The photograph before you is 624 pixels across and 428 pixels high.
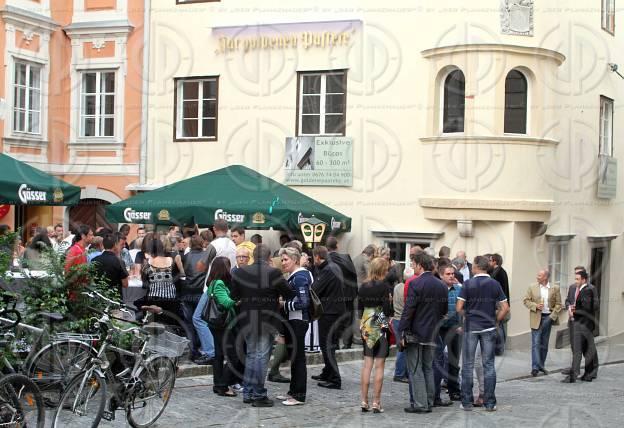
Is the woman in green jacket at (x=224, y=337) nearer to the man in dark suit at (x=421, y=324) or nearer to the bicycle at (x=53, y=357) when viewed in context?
the man in dark suit at (x=421, y=324)

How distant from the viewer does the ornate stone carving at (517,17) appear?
19.4 meters

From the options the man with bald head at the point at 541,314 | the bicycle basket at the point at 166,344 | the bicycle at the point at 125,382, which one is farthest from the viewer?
the man with bald head at the point at 541,314

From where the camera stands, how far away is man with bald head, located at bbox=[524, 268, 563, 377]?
15.8 m

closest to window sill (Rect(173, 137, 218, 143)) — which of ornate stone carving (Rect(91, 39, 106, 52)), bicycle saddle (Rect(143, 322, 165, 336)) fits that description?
ornate stone carving (Rect(91, 39, 106, 52))

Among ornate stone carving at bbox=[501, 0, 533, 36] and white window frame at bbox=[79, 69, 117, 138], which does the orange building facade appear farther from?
ornate stone carving at bbox=[501, 0, 533, 36]

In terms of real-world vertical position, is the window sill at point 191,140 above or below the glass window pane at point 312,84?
below

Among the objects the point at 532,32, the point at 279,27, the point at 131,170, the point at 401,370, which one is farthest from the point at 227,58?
the point at 401,370

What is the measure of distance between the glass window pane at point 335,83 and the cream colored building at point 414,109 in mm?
29

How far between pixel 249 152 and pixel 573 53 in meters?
7.11

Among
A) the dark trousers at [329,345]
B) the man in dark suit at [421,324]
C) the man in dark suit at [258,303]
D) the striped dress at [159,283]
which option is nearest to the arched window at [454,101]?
the dark trousers at [329,345]

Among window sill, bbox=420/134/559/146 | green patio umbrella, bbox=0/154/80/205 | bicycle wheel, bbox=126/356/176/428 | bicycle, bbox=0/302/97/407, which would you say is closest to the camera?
bicycle, bbox=0/302/97/407

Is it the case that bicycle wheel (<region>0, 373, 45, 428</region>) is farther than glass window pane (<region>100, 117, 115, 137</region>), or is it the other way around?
glass window pane (<region>100, 117, 115, 137</region>)

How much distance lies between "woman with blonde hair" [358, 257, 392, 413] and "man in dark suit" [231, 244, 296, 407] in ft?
3.17

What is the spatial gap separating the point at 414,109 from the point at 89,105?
7665mm
